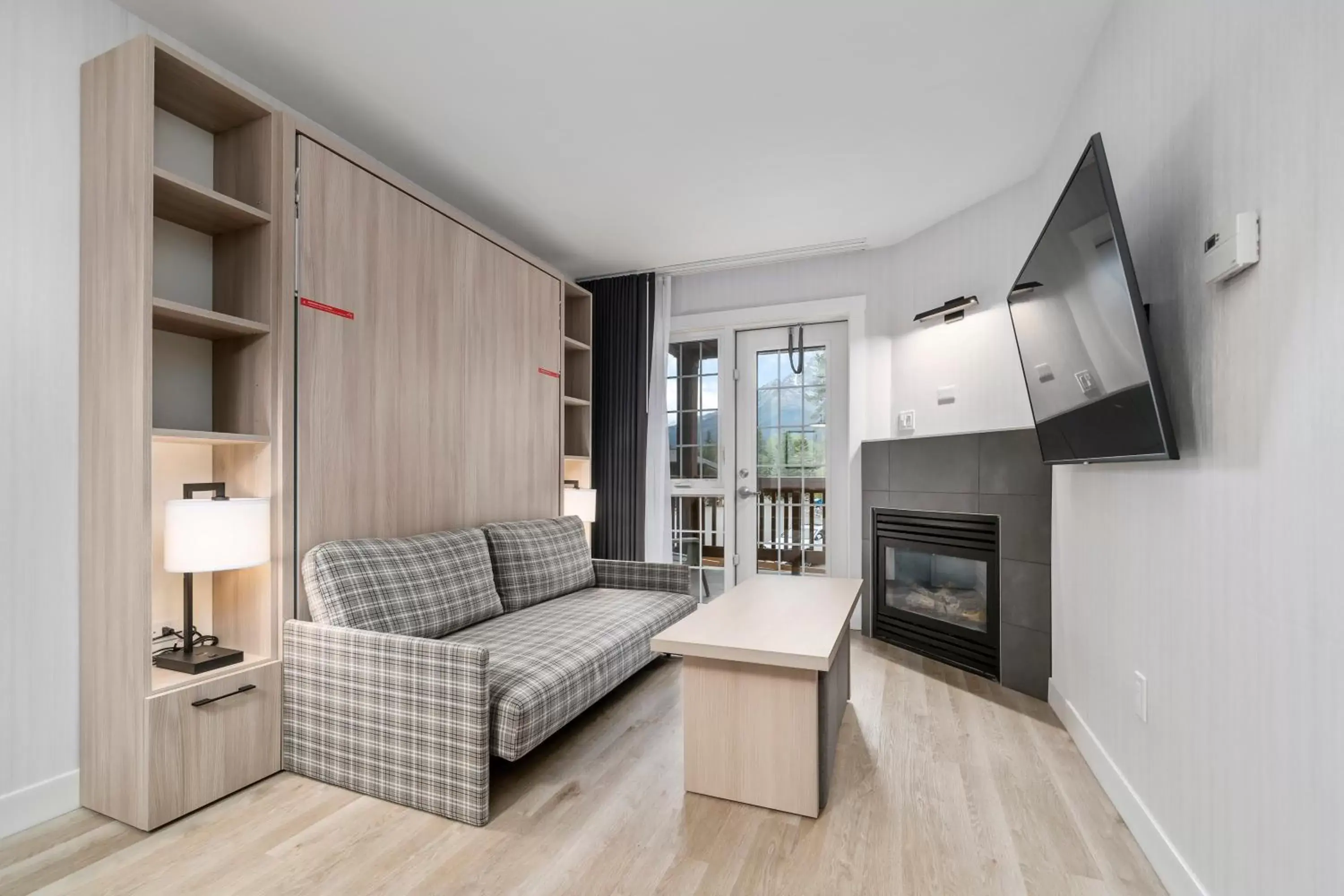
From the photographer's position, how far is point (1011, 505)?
3.21m

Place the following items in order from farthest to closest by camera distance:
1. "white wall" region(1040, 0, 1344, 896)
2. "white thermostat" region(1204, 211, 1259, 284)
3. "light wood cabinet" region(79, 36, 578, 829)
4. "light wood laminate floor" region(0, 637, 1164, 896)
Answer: "light wood cabinet" region(79, 36, 578, 829) → "light wood laminate floor" region(0, 637, 1164, 896) → "white thermostat" region(1204, 211, 1259, 284) → "white wall" region(1040, 0, 1344, 896)

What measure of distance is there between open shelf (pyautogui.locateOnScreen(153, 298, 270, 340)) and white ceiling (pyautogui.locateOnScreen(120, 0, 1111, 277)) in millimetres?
996

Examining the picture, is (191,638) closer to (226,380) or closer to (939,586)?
(226,380)

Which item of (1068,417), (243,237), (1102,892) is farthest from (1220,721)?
(243,237)

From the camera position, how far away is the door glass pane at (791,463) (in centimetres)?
448

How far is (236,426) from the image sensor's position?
7.63ft

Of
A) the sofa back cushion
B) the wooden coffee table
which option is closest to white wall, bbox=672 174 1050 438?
the wooden coffee table

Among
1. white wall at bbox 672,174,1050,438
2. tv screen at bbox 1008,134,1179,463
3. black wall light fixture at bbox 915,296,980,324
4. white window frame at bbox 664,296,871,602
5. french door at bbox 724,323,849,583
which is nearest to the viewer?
tv screen at bbox 1008,134,1179,463

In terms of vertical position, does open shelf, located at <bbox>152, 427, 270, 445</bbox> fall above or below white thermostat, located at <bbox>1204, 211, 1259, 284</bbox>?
below

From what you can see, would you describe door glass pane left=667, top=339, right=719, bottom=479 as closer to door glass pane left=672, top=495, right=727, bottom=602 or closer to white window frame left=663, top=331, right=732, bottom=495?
white window frame left=663, top=331, right=732, bottom=495

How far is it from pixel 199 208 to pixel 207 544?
115 centimetres

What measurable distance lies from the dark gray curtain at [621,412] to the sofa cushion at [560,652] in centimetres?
107

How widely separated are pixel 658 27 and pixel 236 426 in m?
2.06

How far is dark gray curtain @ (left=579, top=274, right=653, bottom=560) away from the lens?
4680 millimetres
